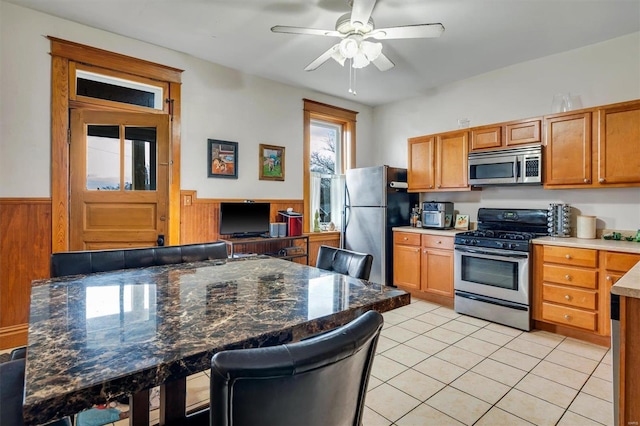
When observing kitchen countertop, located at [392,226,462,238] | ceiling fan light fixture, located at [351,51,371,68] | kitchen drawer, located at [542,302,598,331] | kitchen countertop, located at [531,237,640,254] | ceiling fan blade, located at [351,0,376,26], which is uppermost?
ceiling fan blade, located at [351,0,376,26]

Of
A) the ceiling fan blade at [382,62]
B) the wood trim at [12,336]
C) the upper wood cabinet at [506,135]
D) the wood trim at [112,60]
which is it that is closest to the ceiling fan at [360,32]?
the ceiling fan blade at [382,62]

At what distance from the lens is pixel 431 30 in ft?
7.74

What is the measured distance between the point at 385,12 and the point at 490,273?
2.67m

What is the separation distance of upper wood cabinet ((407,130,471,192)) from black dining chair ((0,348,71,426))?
4.11 metres

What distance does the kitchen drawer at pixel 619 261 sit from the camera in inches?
106

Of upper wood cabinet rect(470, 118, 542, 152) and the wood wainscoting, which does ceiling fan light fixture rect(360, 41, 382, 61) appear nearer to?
upper wood cabinet rect(470, 118, 542, 152)

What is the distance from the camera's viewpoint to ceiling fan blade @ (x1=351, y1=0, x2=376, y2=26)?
2143 millimetres

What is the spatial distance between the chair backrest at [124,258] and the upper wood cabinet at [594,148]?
3.25 meters

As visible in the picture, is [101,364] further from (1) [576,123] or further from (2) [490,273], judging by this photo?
(1) [576,123]

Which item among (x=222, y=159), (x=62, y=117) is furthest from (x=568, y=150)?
(x=62, y=117)

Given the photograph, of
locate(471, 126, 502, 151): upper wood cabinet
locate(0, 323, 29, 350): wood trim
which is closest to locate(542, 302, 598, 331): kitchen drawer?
locate(471, 126, 502, 151): upper wood cabinet

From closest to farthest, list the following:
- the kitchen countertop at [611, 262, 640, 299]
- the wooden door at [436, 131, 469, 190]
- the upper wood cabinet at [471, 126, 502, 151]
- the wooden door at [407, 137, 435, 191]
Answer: the kitchen countertop at [611, 262, 640, 299]
the upper wood cabinet at [471, 126, 502, 151]
the wooden door at [436, 131, 469, 190]
the wooden door at [407, 137, 435, 191]

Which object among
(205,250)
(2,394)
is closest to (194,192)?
(205,250)

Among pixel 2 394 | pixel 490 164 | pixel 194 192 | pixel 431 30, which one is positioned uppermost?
pixel 431 30
